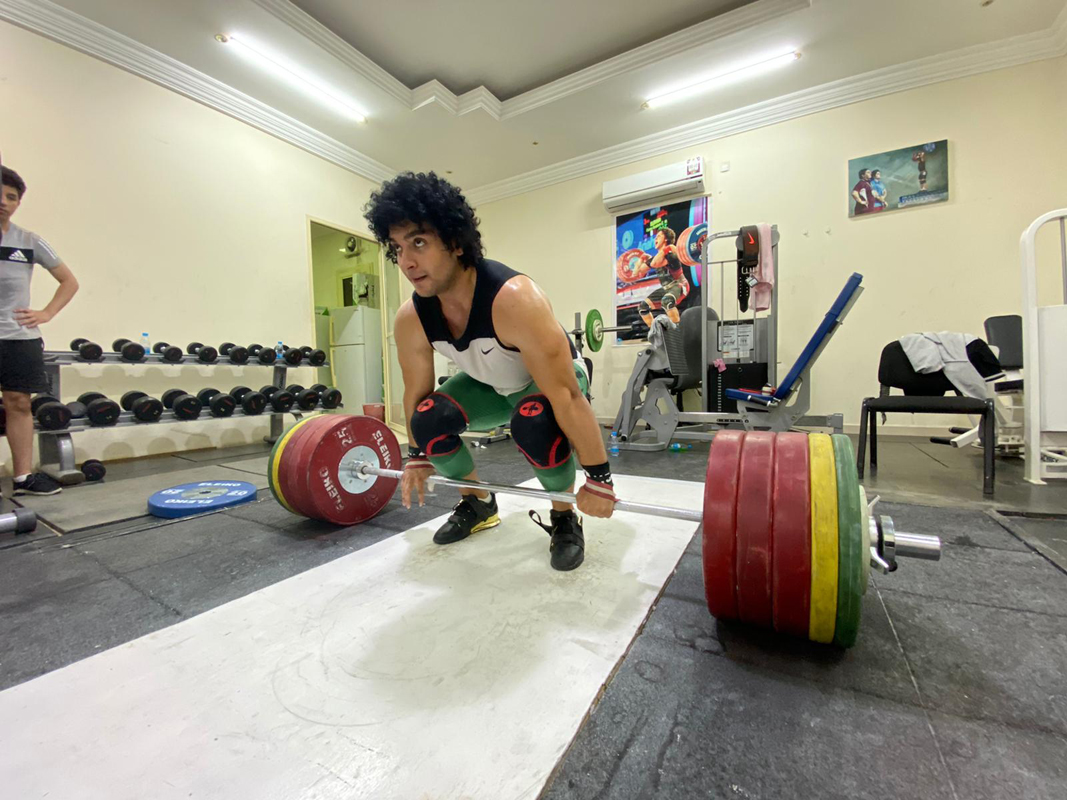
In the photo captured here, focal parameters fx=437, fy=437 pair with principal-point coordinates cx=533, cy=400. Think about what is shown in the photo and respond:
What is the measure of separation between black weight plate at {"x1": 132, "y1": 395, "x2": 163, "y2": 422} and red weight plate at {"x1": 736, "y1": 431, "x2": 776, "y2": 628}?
3.01m

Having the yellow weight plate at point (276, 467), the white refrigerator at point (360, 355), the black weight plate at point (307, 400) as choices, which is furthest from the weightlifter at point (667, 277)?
the yellow weight plate at point (276, 467)

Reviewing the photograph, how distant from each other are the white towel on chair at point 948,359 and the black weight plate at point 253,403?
3.66 meters

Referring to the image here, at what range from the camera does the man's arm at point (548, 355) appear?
102cm

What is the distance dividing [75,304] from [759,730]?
12.5 feet

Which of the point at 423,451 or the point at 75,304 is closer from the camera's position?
the point at 423,451

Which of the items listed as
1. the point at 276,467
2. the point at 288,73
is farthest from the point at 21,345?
the point at 288,73

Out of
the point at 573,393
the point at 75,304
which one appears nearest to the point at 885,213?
the point at 573,393

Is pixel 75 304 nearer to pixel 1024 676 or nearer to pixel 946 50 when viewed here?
pixel 1024 676

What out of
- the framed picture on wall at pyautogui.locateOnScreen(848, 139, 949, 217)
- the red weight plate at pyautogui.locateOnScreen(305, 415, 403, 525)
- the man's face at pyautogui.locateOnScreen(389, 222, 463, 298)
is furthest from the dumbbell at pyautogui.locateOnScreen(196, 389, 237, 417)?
the framed picture on wall at pyautogui.locateOnScreen(848, 139, 949, 217)

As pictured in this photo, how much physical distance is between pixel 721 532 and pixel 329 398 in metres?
3.16

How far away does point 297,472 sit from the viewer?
1.33 m

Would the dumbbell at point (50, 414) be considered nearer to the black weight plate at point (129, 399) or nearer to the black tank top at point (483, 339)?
the black weight plate at point (129, 399)

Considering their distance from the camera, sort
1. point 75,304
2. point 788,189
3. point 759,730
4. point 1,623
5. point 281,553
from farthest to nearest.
Answer: point 788,189 → point 75,304 → point 281,553 → point 1,623 → point 759,730

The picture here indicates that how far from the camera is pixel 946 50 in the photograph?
3.00m
